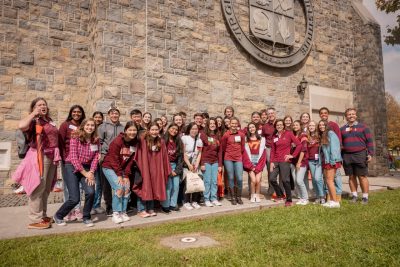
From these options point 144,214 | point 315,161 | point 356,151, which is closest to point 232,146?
point 315,161

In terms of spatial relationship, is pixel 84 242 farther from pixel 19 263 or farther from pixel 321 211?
pixel 321 211

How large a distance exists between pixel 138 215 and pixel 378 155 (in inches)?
367

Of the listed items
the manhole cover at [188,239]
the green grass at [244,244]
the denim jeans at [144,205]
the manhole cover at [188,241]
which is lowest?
the manhole cover at [188,241]

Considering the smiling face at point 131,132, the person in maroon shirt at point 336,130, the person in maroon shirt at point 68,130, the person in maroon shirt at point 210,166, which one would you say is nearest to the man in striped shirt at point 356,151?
the person in maroon shirt at point 336,130

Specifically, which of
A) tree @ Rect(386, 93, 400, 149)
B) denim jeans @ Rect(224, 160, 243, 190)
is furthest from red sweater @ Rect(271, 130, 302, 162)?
tree @ Rect(386, 93, 400, 149)

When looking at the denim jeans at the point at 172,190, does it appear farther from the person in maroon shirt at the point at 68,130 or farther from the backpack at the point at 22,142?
the backpack at the point at 22,142

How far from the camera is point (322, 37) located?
10273mm

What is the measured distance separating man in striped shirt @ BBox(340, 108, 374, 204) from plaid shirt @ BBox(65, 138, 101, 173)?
453cm

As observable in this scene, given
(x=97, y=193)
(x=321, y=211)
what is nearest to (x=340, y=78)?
(x=321, y=211)

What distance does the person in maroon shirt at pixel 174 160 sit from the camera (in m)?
5.15

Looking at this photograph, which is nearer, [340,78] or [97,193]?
[97,193]

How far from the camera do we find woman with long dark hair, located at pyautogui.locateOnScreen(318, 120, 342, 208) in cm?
543

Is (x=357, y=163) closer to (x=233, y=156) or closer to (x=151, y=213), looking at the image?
(x=233, y=156)

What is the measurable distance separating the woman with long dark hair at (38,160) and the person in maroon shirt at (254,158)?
11.2 feet
